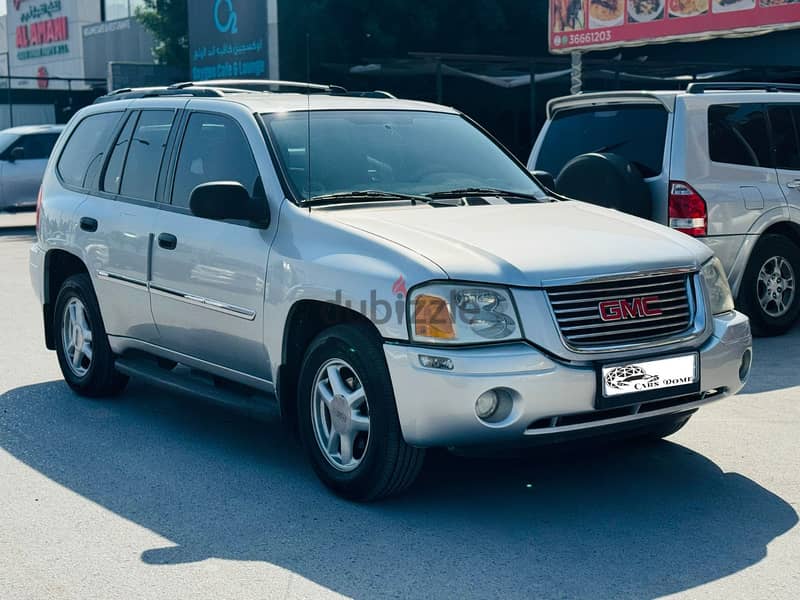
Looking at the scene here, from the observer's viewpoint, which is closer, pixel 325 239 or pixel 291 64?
pixel 325 239

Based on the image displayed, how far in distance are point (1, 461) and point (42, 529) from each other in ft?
3.83

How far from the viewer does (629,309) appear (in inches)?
191

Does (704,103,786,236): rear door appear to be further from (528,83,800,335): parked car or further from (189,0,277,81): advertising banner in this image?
(189,0,277,81): advertising banner

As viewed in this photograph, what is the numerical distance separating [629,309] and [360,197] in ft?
4.79

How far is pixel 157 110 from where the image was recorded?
22.1 ft

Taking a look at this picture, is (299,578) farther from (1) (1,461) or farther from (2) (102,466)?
(1) (1,461)

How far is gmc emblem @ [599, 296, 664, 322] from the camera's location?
4777 millimetres

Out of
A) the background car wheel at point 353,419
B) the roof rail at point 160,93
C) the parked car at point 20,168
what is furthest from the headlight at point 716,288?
the parked car at point 20,168

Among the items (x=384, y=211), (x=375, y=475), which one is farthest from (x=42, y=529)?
(x=384, y=211)

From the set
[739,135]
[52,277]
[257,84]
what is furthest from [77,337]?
[739,135]

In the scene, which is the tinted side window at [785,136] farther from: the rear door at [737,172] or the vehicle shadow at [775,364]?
the vehicle shadow at [775,364]

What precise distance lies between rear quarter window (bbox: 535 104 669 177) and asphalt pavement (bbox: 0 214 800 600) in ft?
8.46

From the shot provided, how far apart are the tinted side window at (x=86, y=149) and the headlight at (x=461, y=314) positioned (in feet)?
10.7

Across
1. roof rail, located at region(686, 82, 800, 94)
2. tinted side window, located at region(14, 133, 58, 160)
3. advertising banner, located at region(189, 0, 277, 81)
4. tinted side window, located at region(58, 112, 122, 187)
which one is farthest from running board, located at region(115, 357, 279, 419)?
advertising banner, located at region(189, 0, 277, 81)
